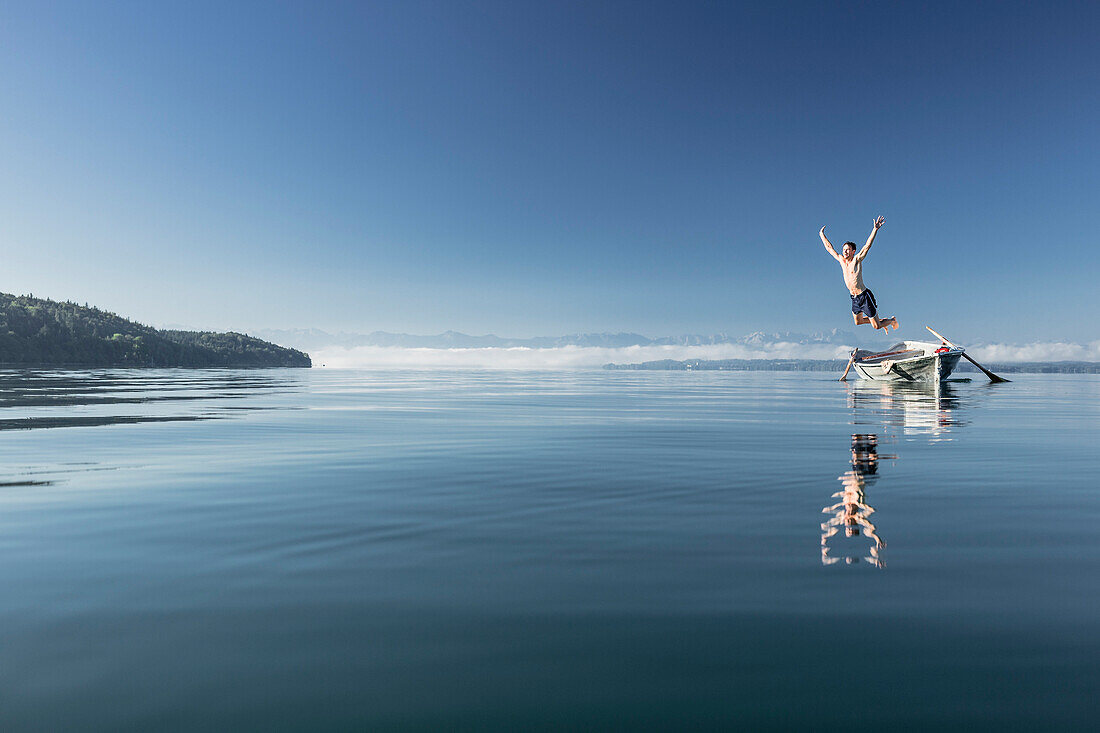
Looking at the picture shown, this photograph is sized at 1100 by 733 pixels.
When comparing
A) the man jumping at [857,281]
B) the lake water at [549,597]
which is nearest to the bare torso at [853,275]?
the man jumping at [857,281]

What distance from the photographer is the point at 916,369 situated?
51.5m

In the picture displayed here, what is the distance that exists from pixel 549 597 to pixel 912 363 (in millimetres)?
56709

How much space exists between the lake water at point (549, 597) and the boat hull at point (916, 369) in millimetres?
42931

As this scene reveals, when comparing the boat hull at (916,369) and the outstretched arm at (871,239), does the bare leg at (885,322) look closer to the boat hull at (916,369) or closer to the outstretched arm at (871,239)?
the outstretched arm at (871,239)

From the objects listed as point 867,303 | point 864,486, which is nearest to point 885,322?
point 867,303

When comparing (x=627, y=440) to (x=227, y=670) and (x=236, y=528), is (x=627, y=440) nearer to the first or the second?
(x=236, y=528)

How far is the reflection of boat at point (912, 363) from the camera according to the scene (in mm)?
47875

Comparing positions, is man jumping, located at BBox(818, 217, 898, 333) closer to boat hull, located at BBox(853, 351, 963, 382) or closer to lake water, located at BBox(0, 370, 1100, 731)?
lake water, located at BBox(0, 370, 1100, 731)

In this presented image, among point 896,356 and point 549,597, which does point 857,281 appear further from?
point 896,356

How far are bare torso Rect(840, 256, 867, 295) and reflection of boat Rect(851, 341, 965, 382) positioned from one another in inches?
1112

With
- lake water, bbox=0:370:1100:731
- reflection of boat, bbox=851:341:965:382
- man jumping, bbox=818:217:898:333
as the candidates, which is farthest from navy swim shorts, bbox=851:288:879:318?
reflection of boat, bbox=851:341:965:382

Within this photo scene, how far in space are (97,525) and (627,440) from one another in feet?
38.4

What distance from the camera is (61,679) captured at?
11.6ft

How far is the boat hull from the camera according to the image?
48.0 m
